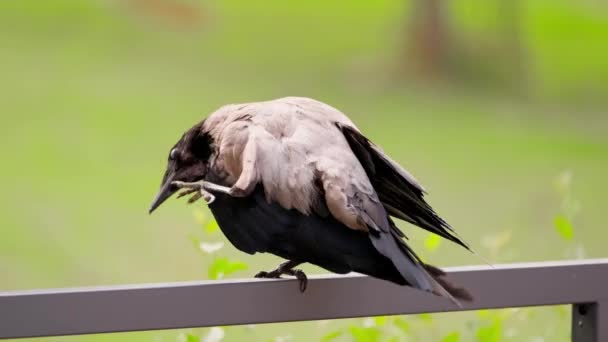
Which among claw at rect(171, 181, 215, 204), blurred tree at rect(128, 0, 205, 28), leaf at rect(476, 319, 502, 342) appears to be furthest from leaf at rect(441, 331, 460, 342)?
blurred tree at rect(128, 0, 205, 28)

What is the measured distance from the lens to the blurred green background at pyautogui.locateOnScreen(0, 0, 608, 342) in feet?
9.52

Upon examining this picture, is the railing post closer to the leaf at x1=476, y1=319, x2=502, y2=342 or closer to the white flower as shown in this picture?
the leaf at x1=476, y1=319, x2=502, y2=342

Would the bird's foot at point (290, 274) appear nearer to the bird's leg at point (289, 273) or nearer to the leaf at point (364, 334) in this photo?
the bird's leg at point (289, 273)

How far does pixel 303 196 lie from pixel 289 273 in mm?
Result: 233

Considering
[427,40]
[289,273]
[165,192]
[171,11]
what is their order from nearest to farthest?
[165,192], [289,273], [171,11], [427,40]

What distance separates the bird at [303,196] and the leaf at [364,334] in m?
0.31

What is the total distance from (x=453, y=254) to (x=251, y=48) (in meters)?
0.83

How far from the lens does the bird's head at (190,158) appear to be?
136 cm

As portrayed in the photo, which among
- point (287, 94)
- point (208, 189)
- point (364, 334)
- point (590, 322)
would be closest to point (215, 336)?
point (364, 334)

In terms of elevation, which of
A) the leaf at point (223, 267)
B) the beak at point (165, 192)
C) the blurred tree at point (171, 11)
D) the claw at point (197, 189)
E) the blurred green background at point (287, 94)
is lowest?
the blurred green background at point (287, 94)

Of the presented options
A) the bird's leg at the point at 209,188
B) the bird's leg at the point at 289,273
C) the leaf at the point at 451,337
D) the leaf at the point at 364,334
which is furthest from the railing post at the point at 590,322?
the bird's leg at the point at 209,188

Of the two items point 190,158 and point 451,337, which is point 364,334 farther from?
point 190,158

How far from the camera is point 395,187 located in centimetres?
138

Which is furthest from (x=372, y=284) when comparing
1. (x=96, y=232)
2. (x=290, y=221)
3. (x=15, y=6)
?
(x=15, y=6)
